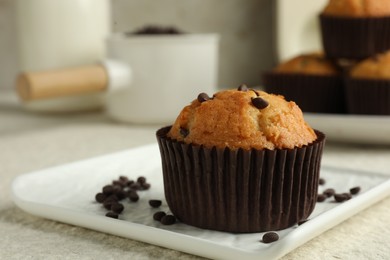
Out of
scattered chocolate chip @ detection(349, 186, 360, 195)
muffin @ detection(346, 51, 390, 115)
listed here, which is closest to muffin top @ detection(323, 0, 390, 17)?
muffin @ detection(346, 51, 390, 115)

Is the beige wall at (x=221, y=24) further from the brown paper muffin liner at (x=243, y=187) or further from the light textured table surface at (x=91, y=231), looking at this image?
the brown paper muffin liner at (x=243, y=187)

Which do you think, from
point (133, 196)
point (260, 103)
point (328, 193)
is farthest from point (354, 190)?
point (133, 196)

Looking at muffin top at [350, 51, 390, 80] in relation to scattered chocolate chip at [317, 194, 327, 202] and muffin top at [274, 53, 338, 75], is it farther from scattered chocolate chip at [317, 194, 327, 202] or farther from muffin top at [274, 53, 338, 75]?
scattered chocolate chip at [317, 194, 327, 202]

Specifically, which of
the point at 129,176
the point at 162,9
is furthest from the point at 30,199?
the point at 162,9

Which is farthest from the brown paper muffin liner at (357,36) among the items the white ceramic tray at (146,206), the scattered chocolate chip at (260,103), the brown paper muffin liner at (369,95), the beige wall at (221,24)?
the beige wall at (221,24)

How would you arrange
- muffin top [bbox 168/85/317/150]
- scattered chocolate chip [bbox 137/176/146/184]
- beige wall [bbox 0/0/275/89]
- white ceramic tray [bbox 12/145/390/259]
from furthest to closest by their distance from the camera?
1. beige wall [bbox 0/0/275/89]
2. scattered chocolate chip [bbox 137/176/146/184]
3. muffin top [bbox 168/85/317/150]
4. white ceramic tray [bbox 12/145/390/259]

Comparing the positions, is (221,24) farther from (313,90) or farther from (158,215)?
(158,215)
